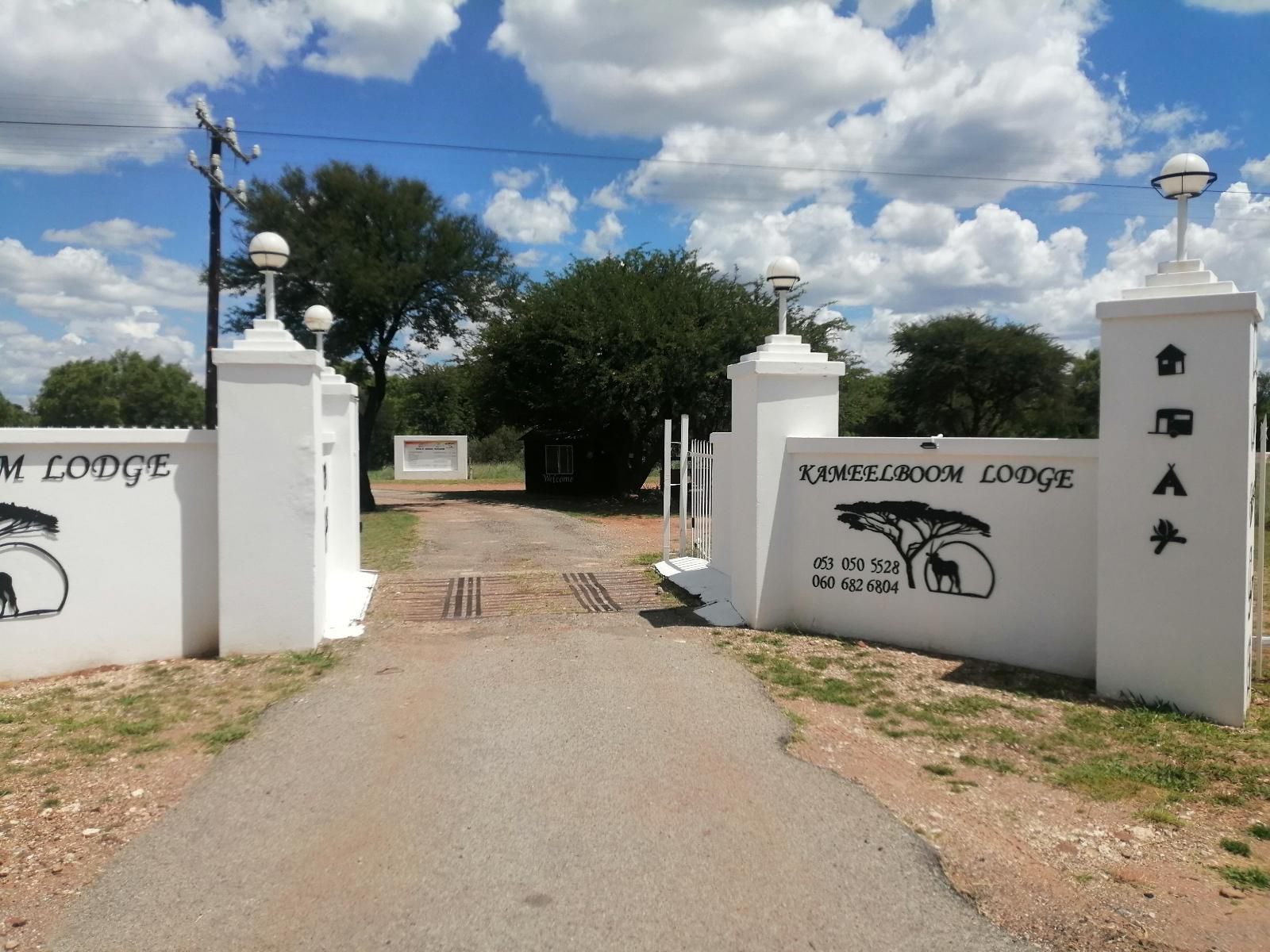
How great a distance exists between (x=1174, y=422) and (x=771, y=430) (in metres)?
3.28

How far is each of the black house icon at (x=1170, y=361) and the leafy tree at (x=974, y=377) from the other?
36.2 m

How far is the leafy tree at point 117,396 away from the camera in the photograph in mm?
55875

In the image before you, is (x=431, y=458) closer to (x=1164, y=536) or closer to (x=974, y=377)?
(x=974, y=377)

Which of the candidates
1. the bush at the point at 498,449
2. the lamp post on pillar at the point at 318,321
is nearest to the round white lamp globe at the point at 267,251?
the lamp post on pillar at the point at 318,321

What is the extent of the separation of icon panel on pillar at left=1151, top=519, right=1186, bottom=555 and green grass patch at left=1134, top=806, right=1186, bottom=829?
2310mm

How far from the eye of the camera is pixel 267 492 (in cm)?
746

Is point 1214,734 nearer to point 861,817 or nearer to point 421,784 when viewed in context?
point 861,817

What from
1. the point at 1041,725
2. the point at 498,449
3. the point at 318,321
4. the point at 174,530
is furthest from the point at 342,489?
the point at 498,449

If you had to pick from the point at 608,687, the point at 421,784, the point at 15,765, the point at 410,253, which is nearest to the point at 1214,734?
the point at 608,687

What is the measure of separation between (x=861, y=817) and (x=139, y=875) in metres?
3.25

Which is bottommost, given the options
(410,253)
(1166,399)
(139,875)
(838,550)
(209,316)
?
(139,875)

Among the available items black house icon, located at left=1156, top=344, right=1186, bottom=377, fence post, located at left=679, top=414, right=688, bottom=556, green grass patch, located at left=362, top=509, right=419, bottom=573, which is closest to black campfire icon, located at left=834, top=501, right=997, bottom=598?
black house icon, located at left=1156, top=344, right=1186, bottom=377

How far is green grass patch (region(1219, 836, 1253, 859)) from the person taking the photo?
4145 mm

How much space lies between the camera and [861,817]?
4.46m
